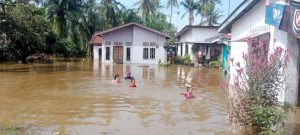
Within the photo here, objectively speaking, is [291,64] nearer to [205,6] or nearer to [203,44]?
[203,44]

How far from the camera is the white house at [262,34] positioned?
12211mm

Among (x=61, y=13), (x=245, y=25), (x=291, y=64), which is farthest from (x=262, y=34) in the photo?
(x=61, y=13)

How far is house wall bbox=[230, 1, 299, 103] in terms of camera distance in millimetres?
12164

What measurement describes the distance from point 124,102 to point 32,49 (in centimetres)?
3131

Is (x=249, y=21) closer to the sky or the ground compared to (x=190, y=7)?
closer to the ground

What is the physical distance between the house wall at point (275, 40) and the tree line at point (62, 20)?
23.9m

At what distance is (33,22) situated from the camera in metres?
40.8

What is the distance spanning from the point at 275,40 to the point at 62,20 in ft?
165

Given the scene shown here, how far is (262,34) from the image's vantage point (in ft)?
48.4

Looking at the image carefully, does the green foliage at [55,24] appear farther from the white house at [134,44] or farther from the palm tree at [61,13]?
the white house at [134,44]

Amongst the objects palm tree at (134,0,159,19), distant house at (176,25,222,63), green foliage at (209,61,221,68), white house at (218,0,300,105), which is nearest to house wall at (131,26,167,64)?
distant house at (176,25,222,63)

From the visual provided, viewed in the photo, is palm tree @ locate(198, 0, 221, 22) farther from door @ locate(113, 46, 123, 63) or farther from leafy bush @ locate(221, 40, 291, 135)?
leafy bush @ locate(221, 40, 291, 135)

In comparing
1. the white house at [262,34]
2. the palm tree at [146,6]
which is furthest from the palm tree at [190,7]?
the white house at [262,34]

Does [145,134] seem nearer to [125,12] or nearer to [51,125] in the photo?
[51,125]
